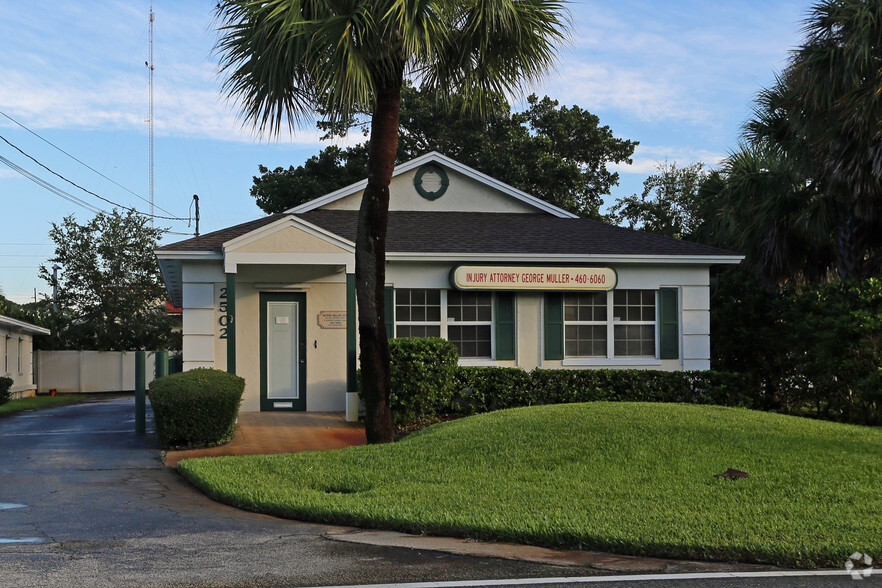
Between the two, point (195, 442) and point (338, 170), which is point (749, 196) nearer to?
point (195, 442)

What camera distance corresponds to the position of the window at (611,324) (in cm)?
1808

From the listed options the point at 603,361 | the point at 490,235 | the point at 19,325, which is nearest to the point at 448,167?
the point at 490,235

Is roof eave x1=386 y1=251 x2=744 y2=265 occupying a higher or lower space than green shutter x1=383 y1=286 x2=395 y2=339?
higher

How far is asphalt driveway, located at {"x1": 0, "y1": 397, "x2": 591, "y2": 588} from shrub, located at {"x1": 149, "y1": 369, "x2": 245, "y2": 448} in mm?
1609

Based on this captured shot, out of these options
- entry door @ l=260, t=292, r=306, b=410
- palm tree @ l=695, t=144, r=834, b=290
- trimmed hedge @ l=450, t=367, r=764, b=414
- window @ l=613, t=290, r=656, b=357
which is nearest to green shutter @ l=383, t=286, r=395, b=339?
entry door @ l=260, t=292, r=306, b=410

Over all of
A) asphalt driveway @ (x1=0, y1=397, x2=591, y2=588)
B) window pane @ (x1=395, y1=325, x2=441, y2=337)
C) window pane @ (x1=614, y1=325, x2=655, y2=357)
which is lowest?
asphalt driveway @ (x1=0, y1=397, x2=591, y2=588)

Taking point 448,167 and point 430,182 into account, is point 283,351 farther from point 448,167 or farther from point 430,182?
point 448,167

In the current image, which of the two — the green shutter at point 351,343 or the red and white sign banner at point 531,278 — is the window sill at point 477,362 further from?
the green shutter at point 351,343

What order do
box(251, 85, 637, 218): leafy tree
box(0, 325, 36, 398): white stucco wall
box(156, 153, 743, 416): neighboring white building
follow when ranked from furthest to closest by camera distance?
box(251, 85, 637, 218): leafy tree < box(0, 325, 36, 398): white stucco wall < box(156, 153, 743, 416): neighboring white building

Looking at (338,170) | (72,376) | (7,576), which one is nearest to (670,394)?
(7,576)

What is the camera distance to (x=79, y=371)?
3744 centimetres

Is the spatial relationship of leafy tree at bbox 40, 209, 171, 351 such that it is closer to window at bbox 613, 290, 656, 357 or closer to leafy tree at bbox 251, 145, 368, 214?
leafy tree at bbox 251, 145, 368, 214

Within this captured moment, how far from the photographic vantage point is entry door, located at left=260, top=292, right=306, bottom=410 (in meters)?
17.1

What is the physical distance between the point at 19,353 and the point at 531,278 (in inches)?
956
